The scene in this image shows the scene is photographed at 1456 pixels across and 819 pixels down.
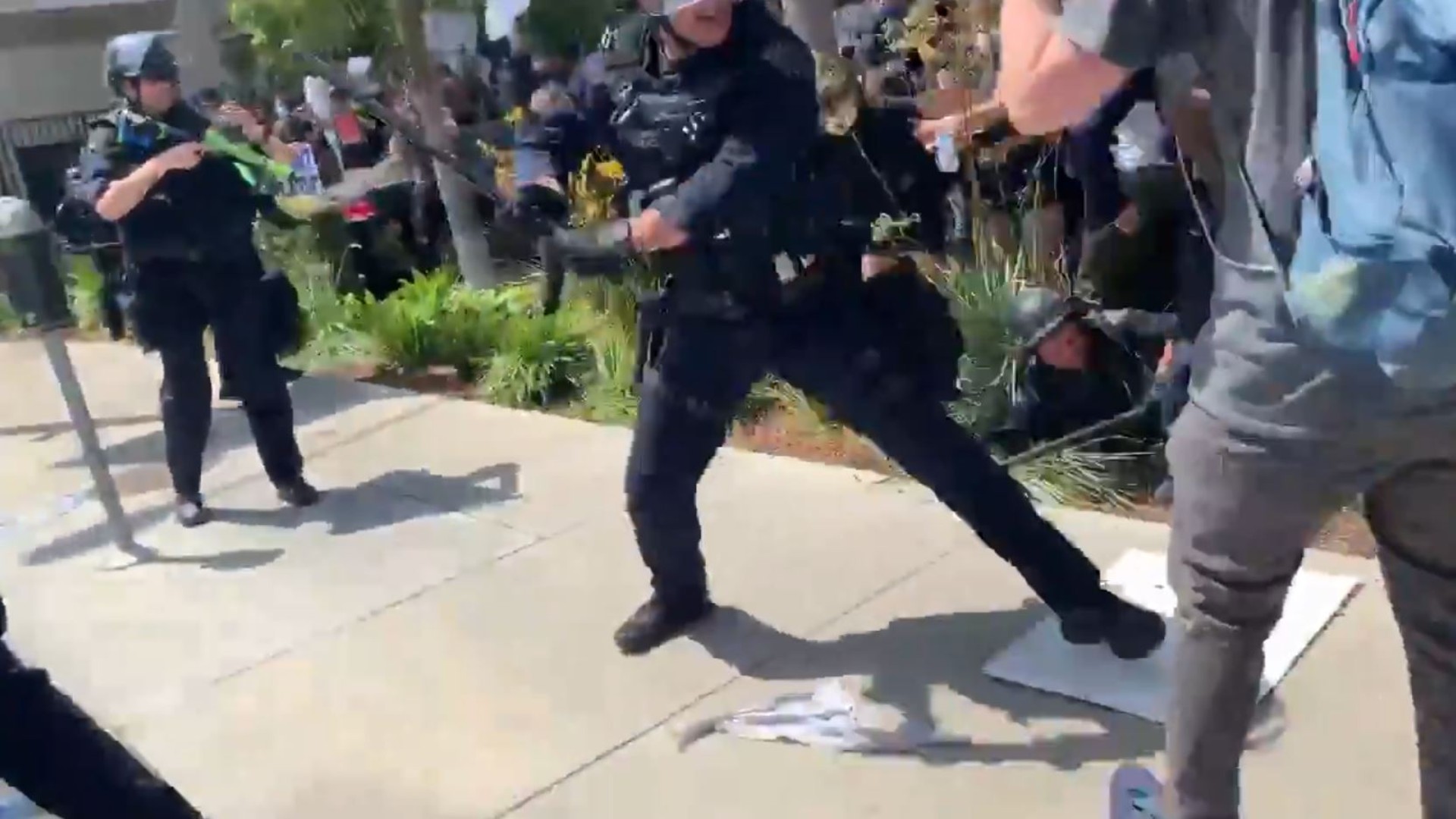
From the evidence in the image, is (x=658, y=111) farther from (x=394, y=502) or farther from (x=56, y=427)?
(x=56, y=427)

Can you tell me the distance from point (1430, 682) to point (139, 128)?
13.9 feet

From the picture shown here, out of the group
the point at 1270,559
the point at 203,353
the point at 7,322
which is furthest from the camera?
the point at 7,322

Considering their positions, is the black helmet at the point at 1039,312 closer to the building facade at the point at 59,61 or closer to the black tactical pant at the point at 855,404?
the black tactical pant at the point at 855,404

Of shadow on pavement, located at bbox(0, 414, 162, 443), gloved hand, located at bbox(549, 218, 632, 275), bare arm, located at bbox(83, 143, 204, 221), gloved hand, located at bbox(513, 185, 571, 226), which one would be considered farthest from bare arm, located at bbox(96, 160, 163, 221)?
shadow on pavement, located at bbox(0, 414, 162, 443)

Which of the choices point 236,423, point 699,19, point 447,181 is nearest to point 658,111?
point 699,19

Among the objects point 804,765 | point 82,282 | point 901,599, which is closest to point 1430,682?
point 804,765

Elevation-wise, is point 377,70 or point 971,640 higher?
point 377,70

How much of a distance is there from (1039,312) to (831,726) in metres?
2.30

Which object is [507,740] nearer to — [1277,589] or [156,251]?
[1277,589]

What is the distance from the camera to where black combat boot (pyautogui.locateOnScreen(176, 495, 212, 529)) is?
18.3 ft

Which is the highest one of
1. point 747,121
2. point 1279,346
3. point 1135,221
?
point 747,121

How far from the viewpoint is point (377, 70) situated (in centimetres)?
1145

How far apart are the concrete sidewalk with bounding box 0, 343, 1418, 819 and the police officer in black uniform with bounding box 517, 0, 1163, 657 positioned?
45cm

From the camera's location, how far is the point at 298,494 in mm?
5715
